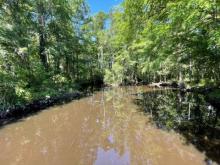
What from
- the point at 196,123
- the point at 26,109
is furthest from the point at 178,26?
the point at 26,109

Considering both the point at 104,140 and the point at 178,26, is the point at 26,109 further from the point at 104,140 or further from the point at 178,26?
the point at 178,26

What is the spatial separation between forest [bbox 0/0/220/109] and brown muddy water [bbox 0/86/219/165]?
10.3 ft

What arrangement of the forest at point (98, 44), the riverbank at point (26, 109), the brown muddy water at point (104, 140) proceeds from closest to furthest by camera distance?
the brown muddy water at point (104, 140) < the forest at point (98, 44) < the riverbank at point (26, 109)

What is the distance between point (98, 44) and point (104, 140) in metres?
29.3

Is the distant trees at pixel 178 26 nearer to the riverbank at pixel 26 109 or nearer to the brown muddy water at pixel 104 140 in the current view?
the brown muddy water at pixel 104 140

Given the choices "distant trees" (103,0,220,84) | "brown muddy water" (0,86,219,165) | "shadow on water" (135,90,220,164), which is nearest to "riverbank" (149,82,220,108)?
"shadow on water" (135,90,220,164)

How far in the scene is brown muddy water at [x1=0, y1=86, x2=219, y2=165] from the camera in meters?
5.80

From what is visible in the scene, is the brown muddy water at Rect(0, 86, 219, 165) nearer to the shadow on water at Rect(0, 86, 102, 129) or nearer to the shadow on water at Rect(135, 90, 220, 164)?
the shadow on water at Rect(135, 90, 220, 164)

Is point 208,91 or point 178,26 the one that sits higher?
point 178,26

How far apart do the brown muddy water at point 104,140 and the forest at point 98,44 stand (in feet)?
10.3

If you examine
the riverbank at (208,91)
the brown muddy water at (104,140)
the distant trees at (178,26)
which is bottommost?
the brown muddy water at (104,140)

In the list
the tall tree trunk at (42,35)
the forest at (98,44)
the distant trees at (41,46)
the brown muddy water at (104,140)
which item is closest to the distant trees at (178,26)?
the forest at (98,44)

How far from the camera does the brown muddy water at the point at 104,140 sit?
19.0 feet

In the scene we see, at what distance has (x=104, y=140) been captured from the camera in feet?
24.4
